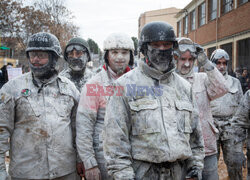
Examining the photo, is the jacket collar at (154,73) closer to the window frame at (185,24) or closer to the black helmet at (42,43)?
the black helmet at (42,43)

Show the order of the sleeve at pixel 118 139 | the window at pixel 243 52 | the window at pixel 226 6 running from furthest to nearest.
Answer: the window at pixel 226 6, the window at pixel 243 52, the sleeve at pixel 118 139

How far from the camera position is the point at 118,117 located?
2.31 metres

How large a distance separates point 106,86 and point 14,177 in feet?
4.89

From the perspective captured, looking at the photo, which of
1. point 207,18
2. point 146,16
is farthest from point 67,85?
point 146,16

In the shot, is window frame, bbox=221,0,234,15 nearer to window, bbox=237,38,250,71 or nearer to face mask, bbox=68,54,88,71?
window, bbox=237,38,250,71

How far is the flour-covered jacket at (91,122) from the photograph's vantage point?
3111 mm

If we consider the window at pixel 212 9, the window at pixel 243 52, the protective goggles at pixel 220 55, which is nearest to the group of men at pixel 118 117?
the protective goggles at pixel 220 55

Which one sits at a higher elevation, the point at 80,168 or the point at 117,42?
the point at 117,42

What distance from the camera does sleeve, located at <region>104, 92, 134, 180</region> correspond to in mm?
2199

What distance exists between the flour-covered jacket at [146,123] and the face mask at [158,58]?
3.1 inches

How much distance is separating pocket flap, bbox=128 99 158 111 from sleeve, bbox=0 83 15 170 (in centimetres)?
141

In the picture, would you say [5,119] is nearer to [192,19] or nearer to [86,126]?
[86,126]

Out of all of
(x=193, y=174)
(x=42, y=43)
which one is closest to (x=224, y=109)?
(x=193, y=174)

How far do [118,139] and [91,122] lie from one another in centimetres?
104
